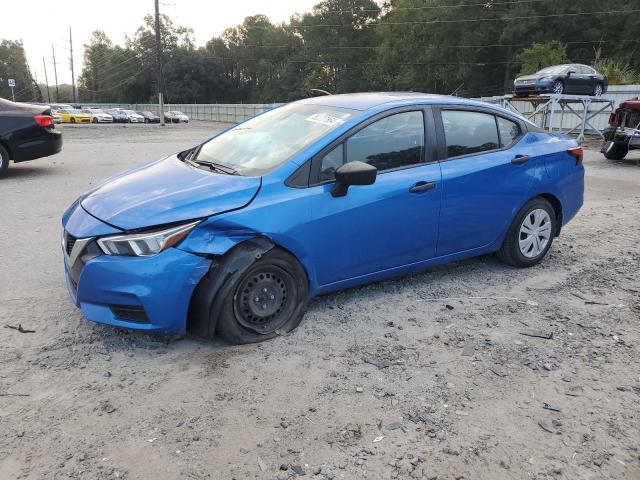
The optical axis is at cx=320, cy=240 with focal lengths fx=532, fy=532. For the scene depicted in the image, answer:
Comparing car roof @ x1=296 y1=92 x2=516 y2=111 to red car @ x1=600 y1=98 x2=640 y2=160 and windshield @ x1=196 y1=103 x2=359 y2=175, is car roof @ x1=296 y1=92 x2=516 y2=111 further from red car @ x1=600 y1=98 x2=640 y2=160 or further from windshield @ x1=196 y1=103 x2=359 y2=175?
red car @ x1=600 y1=98 x2=640 y2=160

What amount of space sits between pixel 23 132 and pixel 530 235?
8872 millimetres

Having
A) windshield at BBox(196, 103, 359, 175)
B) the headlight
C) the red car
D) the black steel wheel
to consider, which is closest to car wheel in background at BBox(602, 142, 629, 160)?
the red car

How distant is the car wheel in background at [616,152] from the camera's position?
13700mm

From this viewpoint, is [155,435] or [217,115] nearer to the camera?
[155,435]

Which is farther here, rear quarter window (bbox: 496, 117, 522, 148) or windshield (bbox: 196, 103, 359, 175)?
rear quarter window (bbox: 496, 117, 522, 148)

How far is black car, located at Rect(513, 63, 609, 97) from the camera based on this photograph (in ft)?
65.1

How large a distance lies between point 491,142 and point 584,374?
2191 mm

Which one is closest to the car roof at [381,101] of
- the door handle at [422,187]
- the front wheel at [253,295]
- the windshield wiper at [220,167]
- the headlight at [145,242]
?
the door handle at [422,187]

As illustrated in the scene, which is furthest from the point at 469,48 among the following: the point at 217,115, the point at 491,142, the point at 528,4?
the point at 491,142

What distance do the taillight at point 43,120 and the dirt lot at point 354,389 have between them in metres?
6.02

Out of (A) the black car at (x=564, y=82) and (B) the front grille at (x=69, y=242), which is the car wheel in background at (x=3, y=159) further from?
(A) the black car at (x=564, y=82)

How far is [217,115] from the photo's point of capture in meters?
52.4

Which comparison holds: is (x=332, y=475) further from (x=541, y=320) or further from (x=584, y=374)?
(x=541, y=320)

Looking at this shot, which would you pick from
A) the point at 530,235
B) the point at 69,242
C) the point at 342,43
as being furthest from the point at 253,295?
the point at 342,43
